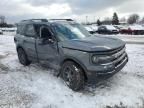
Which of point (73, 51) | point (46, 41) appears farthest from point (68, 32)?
point (73, 51)

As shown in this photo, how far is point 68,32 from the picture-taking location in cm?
600

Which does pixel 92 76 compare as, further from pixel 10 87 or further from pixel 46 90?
pixel 10 87

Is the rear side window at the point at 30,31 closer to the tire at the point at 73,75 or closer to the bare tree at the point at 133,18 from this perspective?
the tire at the point at 73,75

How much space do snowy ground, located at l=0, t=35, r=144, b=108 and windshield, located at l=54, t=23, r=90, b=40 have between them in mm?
1448

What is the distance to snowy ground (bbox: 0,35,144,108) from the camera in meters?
4.68

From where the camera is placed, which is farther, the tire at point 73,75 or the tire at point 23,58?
the tire at point 23,58

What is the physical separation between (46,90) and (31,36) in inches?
98.1

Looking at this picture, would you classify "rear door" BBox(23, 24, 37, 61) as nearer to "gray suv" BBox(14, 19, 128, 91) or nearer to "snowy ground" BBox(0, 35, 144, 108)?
"gray suv" BBox(14, 19, 128, 91)

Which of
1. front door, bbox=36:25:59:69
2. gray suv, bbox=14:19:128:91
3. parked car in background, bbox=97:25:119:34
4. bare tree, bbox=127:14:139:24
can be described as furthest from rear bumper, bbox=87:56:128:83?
bare tree, bbox=127:14:139:24

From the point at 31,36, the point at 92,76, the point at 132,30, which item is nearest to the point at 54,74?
the point at 31,36

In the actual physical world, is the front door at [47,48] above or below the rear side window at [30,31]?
below

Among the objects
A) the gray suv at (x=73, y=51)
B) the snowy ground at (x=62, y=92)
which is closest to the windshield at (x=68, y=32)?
the gray suv at (x=73, y=51)

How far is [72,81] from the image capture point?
210 inches

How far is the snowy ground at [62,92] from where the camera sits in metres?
4.68
